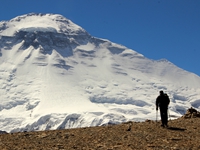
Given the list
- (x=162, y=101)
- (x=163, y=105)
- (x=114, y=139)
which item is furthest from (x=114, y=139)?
(x=162, y=101)

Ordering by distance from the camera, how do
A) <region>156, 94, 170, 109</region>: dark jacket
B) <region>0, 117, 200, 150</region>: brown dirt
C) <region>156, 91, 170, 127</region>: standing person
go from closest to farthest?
<region>0, 117, 200, 150</region>: brown dirt, <region>156, 91, 170, 127</region>: standing person, <region>156, 94, 170, 109</region>: dark jacket

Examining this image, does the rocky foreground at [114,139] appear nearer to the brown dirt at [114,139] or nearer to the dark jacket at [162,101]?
the brown dirt at [114,139]

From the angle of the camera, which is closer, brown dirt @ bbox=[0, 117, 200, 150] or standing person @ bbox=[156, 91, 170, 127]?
brown dirt @ bbox=[0, 117, 200, 150]

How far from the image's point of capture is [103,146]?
57.6 feet

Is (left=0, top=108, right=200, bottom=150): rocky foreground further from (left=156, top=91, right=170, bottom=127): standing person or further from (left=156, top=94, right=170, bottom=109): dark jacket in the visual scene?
(left=156, top=94, right=170, bottom=109): dark jacket

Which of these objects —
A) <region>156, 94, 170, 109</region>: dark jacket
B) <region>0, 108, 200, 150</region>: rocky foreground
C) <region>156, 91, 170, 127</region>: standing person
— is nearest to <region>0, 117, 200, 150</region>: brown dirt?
<region>0, 108, 200, 150</region>: rocky foreground

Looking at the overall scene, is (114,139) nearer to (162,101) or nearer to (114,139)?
(114,139)

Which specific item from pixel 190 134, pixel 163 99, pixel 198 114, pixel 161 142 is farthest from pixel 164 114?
pixel 198 114

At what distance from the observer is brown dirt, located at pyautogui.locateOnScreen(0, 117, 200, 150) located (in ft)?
57.4

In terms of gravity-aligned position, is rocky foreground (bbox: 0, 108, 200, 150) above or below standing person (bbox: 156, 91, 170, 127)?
below

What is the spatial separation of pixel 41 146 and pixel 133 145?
13.1ft

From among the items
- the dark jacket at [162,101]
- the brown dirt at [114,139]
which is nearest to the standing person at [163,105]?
the dark jacket at [162,101]

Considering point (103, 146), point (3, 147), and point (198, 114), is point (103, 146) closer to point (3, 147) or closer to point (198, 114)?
point (3, 147)

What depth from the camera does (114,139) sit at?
762 inches
